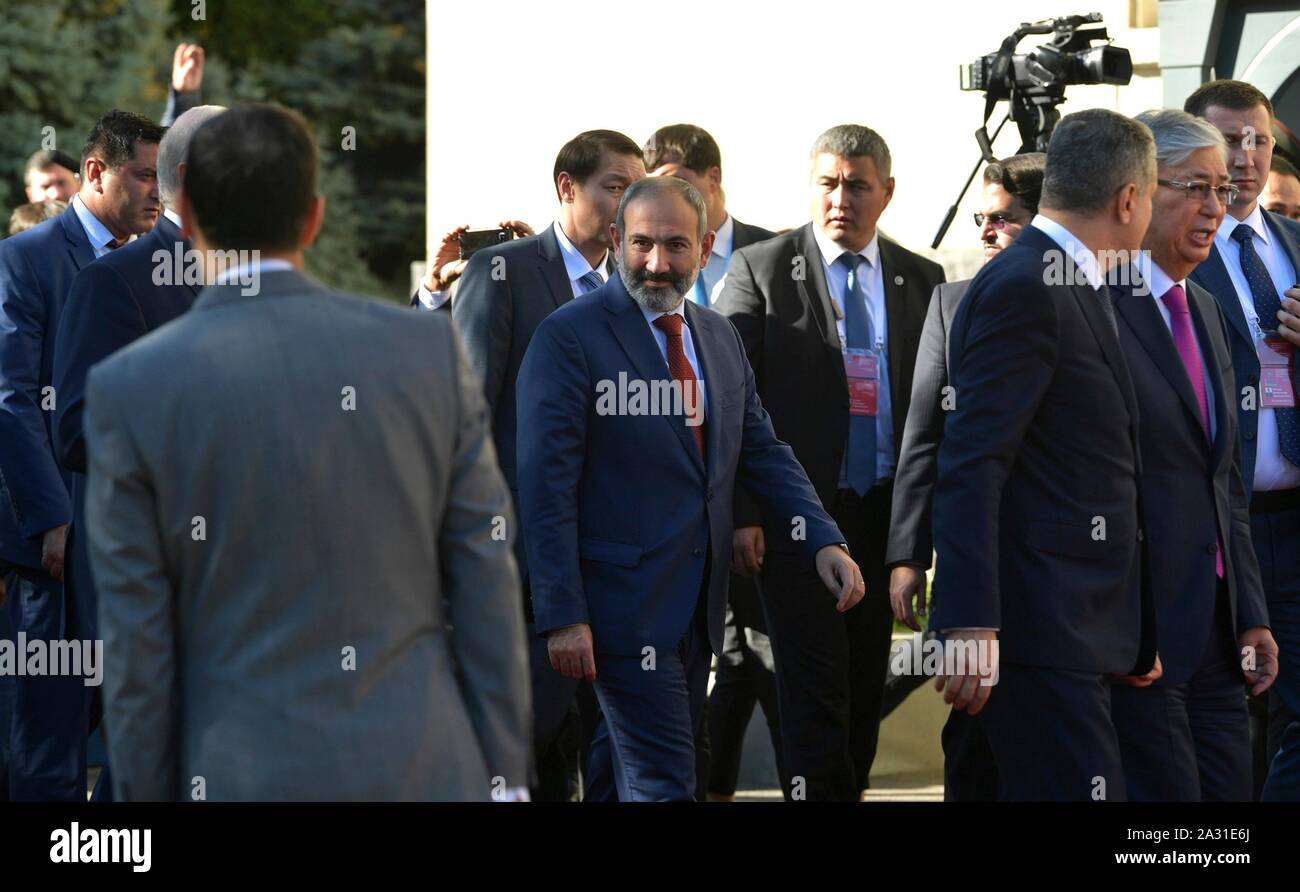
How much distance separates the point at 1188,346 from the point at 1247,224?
1250 millimetres

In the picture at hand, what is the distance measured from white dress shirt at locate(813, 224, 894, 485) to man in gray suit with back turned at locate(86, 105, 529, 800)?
10.7ft

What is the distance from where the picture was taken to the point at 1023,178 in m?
5.82

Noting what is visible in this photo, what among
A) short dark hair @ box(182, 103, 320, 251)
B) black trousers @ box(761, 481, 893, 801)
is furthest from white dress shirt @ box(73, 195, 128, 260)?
short dark hair @ box(182, 103, 320, 251)

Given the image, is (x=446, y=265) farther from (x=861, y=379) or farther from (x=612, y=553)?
(x=612, y=553)

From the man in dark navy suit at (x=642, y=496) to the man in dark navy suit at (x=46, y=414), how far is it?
1.65 metres

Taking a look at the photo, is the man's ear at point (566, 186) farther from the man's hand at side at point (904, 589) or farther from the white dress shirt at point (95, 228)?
the man's hand at side at point (904, 589)

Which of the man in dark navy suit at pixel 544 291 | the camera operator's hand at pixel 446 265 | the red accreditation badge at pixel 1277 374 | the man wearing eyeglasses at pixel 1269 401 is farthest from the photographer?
the camera operator's hand at pixel 446 265

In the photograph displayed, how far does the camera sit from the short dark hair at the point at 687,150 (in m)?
6.92

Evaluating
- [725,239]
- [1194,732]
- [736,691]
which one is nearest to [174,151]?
[725,239]

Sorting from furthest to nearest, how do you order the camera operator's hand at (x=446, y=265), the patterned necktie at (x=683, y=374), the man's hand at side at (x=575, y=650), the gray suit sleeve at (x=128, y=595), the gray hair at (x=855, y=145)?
1. the camera operator's hand at (x=446, y=265)
2. the gray hair at (x=855, y=145)
3. the patterned necktie at (x=683, y=374)
4. the man's hand at side at (x=575, y=650)
5. the gray suit sleeve at (x=128, y=595)

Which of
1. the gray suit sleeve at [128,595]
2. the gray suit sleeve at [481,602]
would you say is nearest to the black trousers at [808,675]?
the gray suit sleeve at [481,602]

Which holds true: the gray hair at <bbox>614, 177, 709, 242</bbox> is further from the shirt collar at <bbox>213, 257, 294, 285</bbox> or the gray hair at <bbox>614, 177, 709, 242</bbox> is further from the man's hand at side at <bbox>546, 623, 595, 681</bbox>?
the shirt collar at <bbox>213, 257, 294, 285</bbox>

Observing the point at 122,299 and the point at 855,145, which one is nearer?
the point at 122,299
